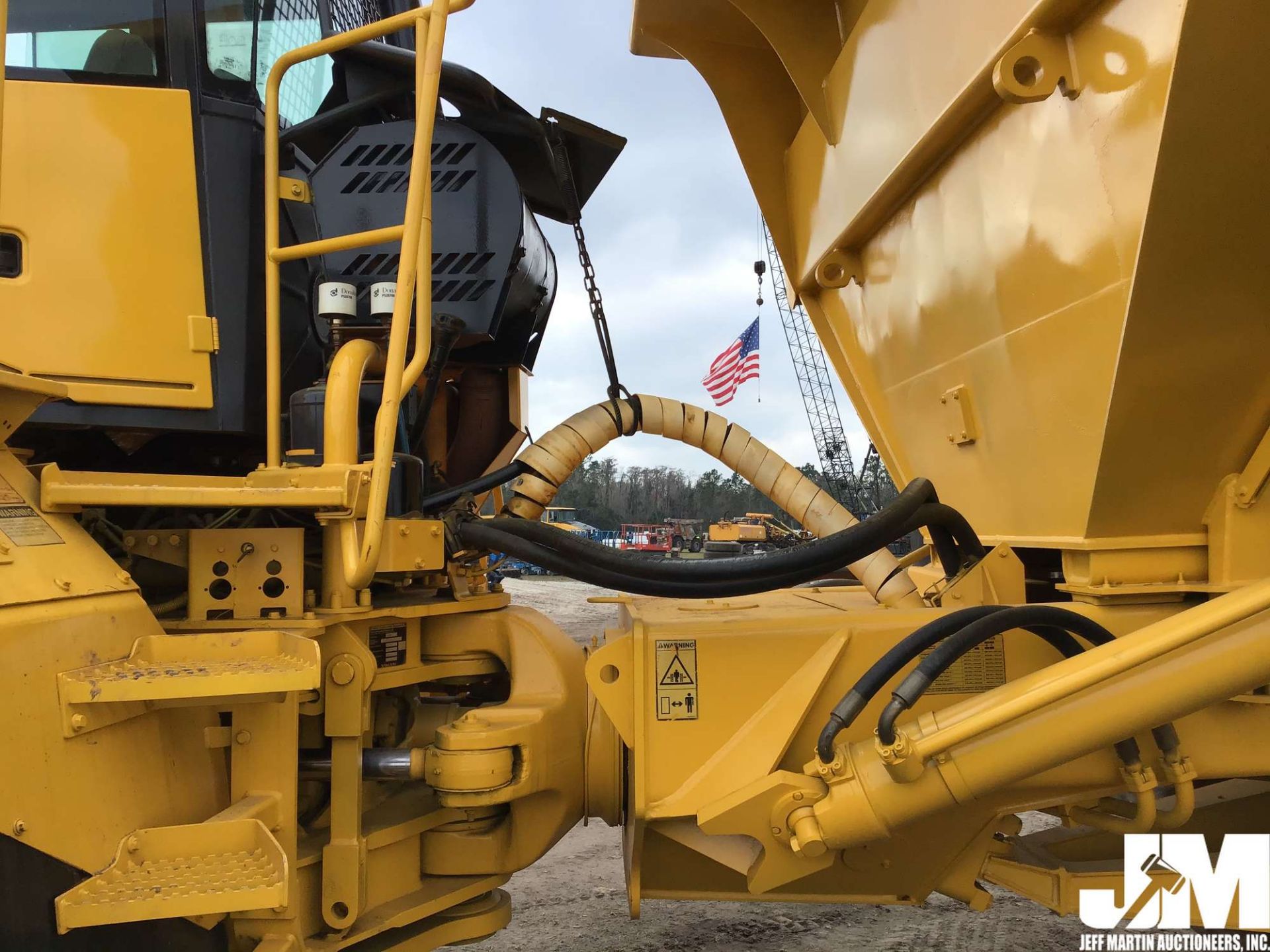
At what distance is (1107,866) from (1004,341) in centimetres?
148

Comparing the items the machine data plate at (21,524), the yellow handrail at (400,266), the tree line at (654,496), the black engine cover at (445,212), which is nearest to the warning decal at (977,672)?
the yellow handrail at (400,266)

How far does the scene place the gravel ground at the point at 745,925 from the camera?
3.24m

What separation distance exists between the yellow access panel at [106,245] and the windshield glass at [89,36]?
15cm

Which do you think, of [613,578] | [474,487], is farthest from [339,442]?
[613,578]

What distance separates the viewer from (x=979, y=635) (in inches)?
74.2

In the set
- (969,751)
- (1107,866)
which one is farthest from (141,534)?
(1107,866)

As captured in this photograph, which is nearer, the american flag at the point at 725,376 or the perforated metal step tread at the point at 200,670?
the perforated metal step tread at the point at 200,670

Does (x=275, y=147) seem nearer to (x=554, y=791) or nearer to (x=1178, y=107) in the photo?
(x=554, y=791)

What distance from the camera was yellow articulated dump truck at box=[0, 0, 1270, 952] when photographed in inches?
64.2

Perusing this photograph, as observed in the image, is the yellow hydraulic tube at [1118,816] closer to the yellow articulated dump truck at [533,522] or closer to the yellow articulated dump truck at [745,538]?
the yellow articulated dump truck at [533,522]

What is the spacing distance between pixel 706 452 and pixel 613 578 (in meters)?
1.63

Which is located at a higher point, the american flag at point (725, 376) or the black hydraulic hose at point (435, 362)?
the american flag at point (725, 376)

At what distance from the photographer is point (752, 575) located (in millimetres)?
2309
